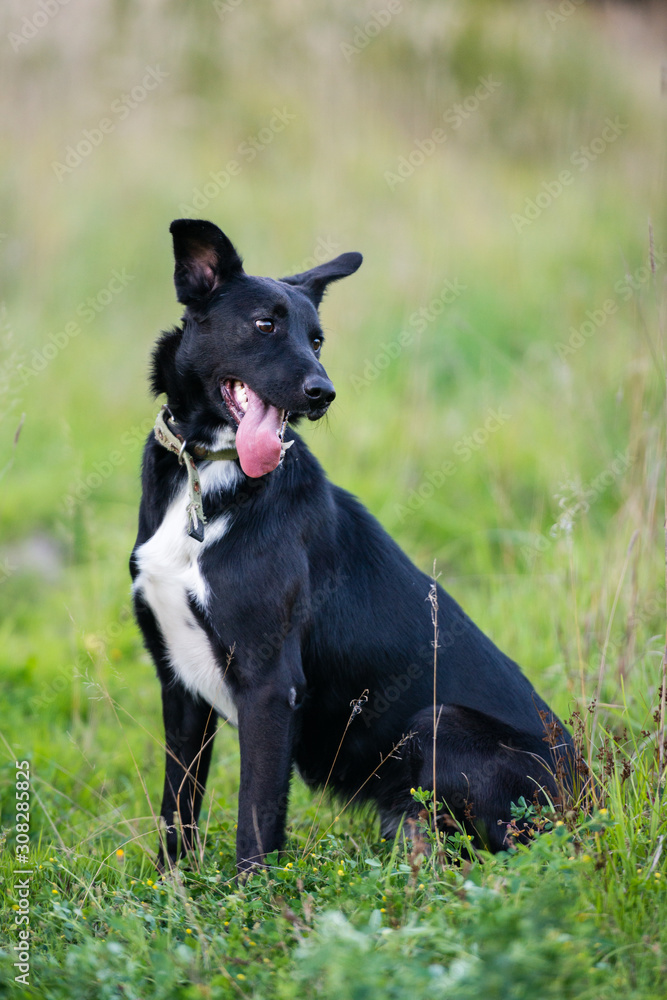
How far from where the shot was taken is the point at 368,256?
639 cm

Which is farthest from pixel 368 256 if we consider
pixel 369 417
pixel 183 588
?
pixel 183 588

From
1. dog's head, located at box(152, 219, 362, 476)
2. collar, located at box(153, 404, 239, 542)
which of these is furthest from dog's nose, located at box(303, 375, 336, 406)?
collar, located at box(153, 404, 239, 542)

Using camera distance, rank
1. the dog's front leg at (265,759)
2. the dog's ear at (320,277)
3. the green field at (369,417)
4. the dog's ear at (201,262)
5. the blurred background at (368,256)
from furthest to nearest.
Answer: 1. the blurred background at (368,256)
2. the dog's ear at (320,277)
3. the dog's ear at (201,262)
4. the dog's front leg at (265,759)
5. the green field at (369,417)

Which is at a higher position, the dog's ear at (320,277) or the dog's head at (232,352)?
the dog's ear at (320,277)

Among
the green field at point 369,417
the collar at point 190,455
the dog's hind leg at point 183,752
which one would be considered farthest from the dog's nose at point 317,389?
the dog's hind leg at point 183,752

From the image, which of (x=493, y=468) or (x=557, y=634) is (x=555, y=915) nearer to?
(x=557, y=634)

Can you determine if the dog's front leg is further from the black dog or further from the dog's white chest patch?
the dog's white chest patch

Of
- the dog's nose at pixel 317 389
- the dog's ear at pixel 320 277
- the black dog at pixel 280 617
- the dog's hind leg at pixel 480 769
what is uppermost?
the dog's ear at pixel 320 277

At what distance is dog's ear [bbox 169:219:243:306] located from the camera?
2.62 meters

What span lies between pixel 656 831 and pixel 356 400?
3736 mm

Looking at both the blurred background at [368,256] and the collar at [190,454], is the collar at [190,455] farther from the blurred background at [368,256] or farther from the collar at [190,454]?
the blurred background at [368,256]

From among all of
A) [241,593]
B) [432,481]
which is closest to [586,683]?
[241,593]

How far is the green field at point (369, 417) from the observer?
194 centimetres

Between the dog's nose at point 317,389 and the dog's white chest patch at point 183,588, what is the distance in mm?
342
